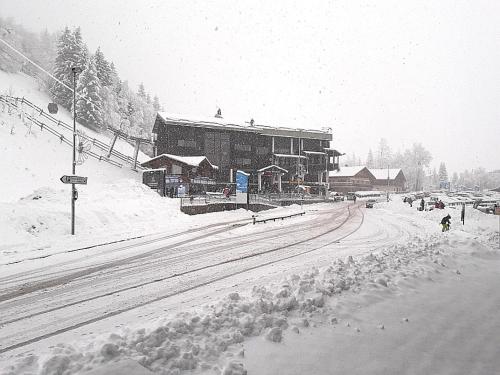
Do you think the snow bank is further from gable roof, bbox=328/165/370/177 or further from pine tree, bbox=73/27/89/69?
gable roof, bbox=328/165/370/177

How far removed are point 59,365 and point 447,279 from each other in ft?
30.8

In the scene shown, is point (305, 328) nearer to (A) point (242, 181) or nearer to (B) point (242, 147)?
(A) point (242, 181)

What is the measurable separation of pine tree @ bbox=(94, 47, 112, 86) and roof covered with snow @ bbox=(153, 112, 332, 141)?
21.0 meters

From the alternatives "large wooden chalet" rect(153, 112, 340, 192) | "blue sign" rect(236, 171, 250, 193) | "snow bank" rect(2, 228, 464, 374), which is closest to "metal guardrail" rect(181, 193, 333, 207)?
"blue sign" rect(236, 171, 250, 193)

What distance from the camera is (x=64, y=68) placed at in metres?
54.2

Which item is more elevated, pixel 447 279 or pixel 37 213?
pixel 37 213

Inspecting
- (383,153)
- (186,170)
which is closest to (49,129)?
(186,170)

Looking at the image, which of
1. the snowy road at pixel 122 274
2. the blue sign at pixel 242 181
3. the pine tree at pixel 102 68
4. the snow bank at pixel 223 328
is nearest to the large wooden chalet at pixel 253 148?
the blue sign at pixel 242 181

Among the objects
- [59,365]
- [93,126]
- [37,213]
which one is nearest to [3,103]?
[93,126]

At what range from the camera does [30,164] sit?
35.7 m

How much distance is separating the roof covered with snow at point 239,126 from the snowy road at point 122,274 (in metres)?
29.6

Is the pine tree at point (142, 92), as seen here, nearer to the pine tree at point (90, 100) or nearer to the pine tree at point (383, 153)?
the pine tree at point (90, 100)

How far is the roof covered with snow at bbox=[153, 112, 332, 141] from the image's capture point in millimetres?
44500

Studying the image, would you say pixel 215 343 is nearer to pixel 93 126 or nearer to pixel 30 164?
pixel 30 164
